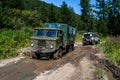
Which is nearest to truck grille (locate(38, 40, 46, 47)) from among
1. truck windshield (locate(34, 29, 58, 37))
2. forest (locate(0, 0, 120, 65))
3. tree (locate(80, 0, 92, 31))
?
truck windshield (locate(34, 29, 58, 37))

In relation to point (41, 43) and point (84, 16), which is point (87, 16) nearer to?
point (84, 16)

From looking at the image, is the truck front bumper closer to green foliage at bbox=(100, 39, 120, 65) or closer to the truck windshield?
the truck windshield

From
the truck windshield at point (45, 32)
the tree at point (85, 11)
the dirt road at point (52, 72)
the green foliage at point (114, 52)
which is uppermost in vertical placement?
the tree at point (85, 11)

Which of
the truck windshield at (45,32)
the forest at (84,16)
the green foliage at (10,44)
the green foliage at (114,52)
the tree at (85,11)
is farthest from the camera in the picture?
the tree at (85,11)

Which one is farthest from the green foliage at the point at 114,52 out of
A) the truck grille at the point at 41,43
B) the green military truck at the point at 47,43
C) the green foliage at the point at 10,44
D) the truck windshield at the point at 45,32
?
the green foliage at the point at 10,44

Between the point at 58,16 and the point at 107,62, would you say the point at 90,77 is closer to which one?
the point at 107,62

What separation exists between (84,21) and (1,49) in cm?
6793

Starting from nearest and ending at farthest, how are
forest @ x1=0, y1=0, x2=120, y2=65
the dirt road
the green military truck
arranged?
the dirt road, the green military truck, forest @ x1=0, y1=0, x2=120, y2=65

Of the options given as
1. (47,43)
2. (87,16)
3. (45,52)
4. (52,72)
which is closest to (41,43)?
(47,43)

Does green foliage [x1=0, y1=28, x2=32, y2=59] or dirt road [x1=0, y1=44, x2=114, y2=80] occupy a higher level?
green foliage [x1=0, y1=28, x2=32, y2=59]

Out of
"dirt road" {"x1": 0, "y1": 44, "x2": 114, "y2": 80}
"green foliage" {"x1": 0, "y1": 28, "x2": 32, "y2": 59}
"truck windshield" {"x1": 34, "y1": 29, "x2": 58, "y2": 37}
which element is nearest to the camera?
"dirt road" {"x1": 0, "y1": 44, "x2": 114, "y2": 80}

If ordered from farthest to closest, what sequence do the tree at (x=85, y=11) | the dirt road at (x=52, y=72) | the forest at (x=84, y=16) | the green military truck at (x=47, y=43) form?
the tree at (x=85, y=11) → the forest at (x=84, y=16) → the green military truck at (x=47, y=43) → the dirt road at (x=52, y=72)

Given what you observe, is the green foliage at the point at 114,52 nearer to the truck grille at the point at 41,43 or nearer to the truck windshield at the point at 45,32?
the truck windshield at the point at 45,32

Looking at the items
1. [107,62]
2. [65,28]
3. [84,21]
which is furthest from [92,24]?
A: [107,62]
